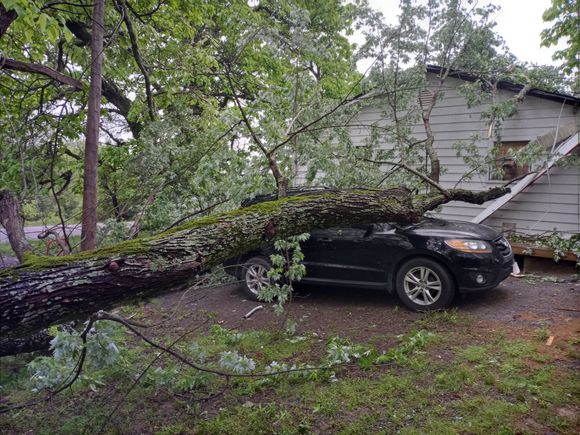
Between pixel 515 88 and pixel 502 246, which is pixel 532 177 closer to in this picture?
pixel 515 88

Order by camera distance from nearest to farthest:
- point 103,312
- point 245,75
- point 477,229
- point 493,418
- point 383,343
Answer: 1. point 103,312
2. point 493,418
3. point 383,343
4. point 477,229
5. point 245,75

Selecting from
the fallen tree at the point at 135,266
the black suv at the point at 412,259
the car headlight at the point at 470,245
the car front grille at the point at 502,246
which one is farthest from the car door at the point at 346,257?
the fallen tree at the point at 135,266

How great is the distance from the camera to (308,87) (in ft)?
19.0

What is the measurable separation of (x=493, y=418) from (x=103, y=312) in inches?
111

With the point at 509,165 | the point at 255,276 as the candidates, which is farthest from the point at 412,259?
the point at 509,165

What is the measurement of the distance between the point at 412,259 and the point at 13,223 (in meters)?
4.67

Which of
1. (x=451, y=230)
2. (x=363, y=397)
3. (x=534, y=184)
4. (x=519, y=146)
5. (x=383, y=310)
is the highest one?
(x=519, y=146)

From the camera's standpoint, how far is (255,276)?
6219mm

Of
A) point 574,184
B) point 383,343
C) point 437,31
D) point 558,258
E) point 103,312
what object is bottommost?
point 383,343

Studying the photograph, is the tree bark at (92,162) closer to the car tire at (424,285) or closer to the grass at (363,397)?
the grass at (363,397)

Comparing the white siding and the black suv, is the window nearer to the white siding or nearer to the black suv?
the white siding

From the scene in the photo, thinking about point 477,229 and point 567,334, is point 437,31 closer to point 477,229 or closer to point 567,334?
point 477,229

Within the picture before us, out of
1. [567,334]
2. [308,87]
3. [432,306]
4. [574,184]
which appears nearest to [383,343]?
[432,306]

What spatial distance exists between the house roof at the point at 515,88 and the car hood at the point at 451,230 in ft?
13.2
